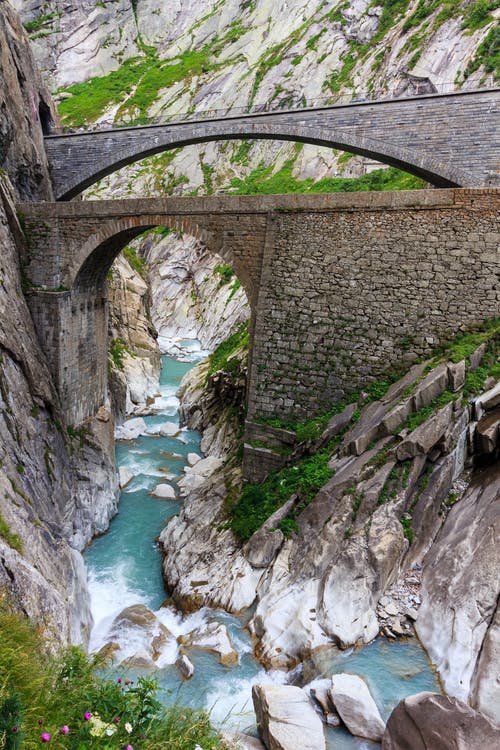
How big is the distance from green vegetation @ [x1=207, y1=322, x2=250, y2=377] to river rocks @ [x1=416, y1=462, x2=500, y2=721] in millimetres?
10593

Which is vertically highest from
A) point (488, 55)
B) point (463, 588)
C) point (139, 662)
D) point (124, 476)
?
point (488, 55)

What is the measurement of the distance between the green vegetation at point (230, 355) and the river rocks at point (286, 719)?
1178 cm

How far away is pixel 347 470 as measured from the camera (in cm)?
850

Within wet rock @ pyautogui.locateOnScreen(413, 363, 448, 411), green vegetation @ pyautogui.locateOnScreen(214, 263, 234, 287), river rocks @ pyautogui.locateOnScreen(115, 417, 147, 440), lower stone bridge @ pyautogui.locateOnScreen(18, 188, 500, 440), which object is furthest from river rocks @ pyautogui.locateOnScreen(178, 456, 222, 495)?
green vegetation @ pyautogui.locateOnScreen(214, 263, 234, 287)

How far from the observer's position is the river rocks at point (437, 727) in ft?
15.0

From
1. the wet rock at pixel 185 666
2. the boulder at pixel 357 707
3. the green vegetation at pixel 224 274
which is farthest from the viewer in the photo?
the green vegetation at pixel 224 274

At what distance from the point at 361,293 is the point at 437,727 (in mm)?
7396

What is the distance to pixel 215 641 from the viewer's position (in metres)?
7.80

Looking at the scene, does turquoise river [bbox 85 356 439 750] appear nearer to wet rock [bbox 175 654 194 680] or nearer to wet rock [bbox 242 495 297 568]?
wet rock [bbox 175 654 194 680]

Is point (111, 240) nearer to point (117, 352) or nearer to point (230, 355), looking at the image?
point (230, 355)

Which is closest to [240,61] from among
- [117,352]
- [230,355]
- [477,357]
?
[117,352]

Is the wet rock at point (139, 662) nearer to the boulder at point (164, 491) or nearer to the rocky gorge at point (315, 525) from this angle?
the rocky gorge at point (315, 525)

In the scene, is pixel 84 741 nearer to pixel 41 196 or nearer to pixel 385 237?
pixel 385 237

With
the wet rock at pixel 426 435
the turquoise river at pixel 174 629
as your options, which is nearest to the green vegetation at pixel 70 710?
the turquoise river at pixel 174 629
